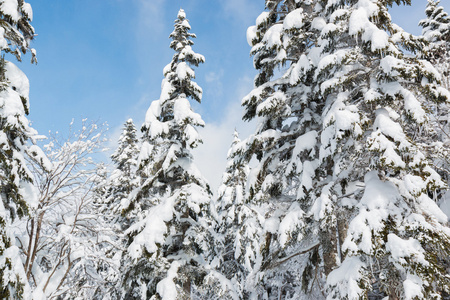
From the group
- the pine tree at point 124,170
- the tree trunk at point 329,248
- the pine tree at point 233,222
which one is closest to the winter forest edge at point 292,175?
the tree trunk at point 329,248

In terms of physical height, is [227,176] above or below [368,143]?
above

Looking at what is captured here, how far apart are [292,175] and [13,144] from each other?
330 inches

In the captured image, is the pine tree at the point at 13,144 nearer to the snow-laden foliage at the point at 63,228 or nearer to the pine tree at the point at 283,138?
the snow-laden foliage at the point at 63,228

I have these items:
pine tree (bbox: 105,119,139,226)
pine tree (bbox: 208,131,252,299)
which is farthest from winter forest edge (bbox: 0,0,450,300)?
pine tree (bbox: 208,131,252,299)

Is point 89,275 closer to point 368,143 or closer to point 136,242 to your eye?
point 136,242

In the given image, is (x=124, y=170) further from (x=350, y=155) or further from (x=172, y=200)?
(x=350, y=155)

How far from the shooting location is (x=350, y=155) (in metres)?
8.05

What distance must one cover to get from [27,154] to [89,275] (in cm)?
452

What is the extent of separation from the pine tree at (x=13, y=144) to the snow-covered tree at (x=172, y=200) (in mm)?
3407

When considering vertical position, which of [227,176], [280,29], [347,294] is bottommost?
[347,294]

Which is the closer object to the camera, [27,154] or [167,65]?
[27,154]

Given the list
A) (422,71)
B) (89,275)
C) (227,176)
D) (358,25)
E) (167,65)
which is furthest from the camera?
(227,176)

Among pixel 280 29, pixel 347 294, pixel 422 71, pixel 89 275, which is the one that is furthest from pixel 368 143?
pixel 89 275

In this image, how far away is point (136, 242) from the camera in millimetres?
10039
